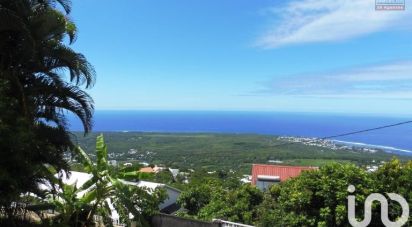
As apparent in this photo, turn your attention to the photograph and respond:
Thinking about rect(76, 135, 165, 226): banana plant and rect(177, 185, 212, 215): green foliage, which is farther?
rect(177, 185, 212, 215): green foliage

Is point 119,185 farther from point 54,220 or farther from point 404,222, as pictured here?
point 404,222

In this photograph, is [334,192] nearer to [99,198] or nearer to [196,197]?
[99,198]

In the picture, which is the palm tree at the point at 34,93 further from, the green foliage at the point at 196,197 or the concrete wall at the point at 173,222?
the green foliage at the point at 196,197

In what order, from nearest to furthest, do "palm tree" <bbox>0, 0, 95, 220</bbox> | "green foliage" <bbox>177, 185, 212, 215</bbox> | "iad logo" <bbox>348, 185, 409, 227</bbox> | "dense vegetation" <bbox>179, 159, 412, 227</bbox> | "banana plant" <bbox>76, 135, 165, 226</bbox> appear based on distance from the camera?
"palm tree" <bbox>0, 0, 95, 220</bbox> → "iad logo" <bbox>348, 185, 409, 227</bbox> → "dense vegetation" <bbox>179, 159, 412, 227</bbox> → "banana plant" <bbox>76, 135, 165, 226</bbox> → "green foliage" <bbox>177, 185, 212, 215</bbox>

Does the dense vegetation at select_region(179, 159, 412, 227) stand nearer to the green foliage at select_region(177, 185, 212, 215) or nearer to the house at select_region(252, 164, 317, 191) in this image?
the green foliage at select_region(177, 185, 212, 215)

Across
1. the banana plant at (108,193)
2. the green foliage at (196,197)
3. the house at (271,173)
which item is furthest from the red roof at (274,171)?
the banana plant at (108,193)

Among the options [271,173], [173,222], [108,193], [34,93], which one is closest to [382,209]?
[173,222]

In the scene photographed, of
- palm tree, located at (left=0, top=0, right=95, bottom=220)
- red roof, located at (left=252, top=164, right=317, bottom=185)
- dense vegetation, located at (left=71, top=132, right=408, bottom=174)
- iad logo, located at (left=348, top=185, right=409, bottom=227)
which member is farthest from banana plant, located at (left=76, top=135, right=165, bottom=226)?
dense vegetation, located at (left=71, top=132, right=408, bottom=174)
